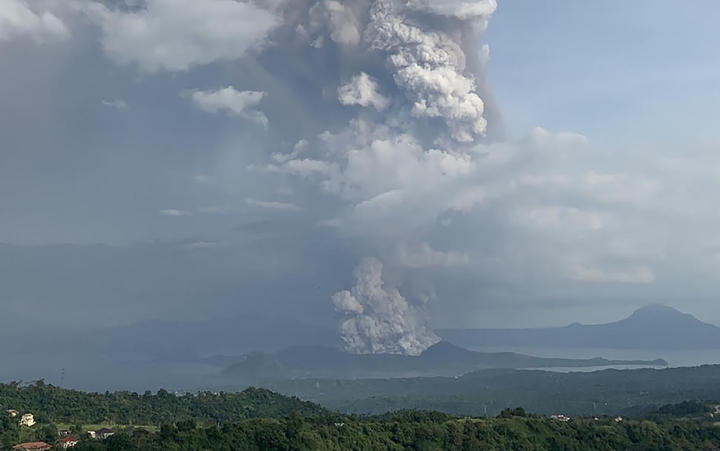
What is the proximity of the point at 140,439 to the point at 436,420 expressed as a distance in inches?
1556

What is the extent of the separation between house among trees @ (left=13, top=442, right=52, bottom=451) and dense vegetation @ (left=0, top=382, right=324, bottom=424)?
75.6 feet

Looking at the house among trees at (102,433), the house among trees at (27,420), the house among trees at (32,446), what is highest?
the house among trees at (27,420)

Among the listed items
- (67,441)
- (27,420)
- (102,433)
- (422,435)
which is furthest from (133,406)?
(422,435)

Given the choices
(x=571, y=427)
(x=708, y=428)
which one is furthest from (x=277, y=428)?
(x=708, y=428)

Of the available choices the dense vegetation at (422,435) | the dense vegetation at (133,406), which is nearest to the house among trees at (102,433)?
the dense vegetation at (133,406)

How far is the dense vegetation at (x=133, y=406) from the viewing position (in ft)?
331

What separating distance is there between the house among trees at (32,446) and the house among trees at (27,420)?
17249 mm

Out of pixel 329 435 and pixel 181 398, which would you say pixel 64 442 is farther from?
pixel 181 398

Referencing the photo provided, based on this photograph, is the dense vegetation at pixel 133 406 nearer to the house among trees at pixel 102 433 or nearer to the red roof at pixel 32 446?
the house among trees at pixel 102 433

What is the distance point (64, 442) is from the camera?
73312mm

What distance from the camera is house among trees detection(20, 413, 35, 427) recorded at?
284ft

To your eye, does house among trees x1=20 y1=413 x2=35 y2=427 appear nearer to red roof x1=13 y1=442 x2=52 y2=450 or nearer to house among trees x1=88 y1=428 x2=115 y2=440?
house among trees x1=88 y1=428 x2=115 y2=440

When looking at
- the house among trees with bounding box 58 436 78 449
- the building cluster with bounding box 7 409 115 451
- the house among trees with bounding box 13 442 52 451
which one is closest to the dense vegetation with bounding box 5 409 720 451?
the house among trees with bounding box 13 442 52 451

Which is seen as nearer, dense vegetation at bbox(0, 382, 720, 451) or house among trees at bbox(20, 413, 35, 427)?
dense vegetation at bbox(0, 382, 720, 451)
